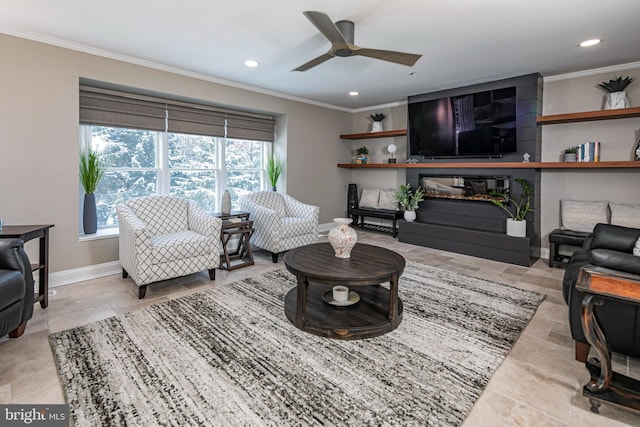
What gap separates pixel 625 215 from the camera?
12.1 feet

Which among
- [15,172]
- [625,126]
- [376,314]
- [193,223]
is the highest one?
[625,126]

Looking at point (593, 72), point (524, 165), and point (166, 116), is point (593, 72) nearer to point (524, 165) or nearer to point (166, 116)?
point (524, 165)

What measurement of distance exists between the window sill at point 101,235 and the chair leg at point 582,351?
436 centimetres

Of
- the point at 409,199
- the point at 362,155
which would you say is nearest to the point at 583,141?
the point at 409,199

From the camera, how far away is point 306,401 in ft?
5.47

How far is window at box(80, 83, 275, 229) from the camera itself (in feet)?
12.3

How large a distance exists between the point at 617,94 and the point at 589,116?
1.17 feet

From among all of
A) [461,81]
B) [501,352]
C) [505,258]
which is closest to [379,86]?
[461,81]

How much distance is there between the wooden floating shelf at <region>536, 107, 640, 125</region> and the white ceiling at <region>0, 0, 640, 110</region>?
22.9 inches

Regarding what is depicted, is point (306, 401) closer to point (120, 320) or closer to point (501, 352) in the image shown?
point (501, 352)

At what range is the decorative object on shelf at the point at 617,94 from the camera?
3.67m

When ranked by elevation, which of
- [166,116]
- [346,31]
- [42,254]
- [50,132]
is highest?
[346,31]

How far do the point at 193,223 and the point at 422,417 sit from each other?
3090mm
